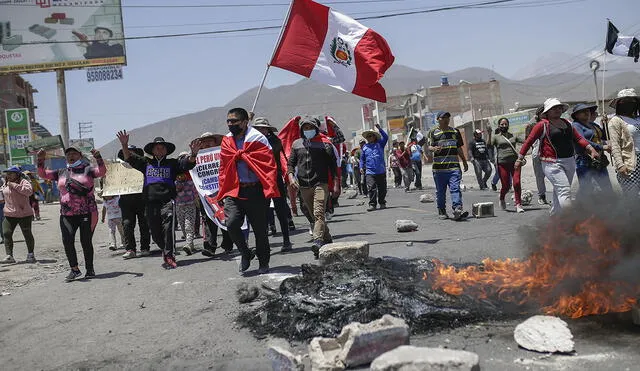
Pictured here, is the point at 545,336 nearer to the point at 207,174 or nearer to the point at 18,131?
the point at 207,174

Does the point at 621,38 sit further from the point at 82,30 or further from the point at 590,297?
the point at 82,30

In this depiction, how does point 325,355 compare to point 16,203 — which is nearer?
point 325,355

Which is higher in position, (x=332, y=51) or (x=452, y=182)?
(x=332, y=51)

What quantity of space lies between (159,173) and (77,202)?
114 cm

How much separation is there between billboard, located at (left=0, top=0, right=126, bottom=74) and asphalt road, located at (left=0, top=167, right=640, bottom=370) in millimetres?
24159

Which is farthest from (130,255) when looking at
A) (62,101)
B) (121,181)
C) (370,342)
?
(62,101)

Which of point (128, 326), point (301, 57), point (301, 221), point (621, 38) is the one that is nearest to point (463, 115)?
point (621, 38)

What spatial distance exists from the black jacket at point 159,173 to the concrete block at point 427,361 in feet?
18.8

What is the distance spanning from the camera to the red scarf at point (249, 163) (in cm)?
699

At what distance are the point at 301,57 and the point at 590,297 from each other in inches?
236

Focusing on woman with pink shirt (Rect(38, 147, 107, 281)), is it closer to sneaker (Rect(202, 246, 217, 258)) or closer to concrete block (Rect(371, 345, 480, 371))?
sneaker (Rect(202, 246, 217, 258))

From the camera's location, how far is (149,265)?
9117 mm

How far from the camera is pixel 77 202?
26.5 feet

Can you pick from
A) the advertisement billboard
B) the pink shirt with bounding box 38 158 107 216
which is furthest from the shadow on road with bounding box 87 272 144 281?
the advertisement billboard
